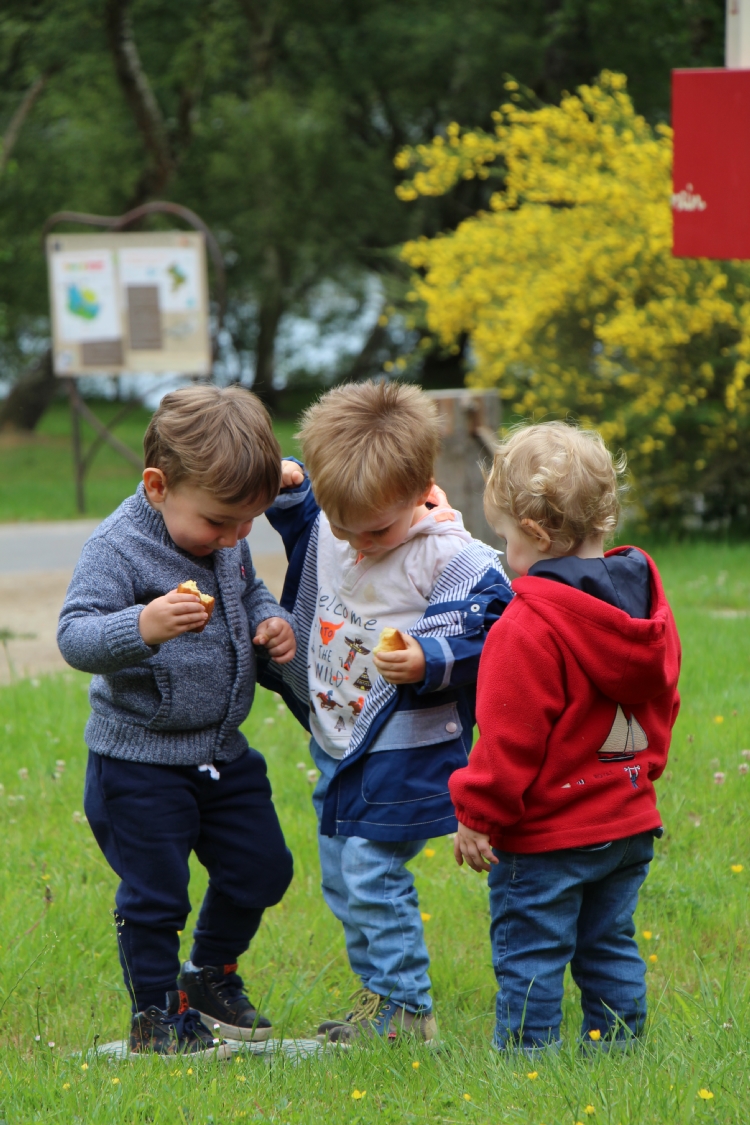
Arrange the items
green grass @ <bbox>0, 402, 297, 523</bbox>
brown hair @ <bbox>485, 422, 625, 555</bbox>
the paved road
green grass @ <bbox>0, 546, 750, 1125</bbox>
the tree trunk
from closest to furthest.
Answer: green grass @ <bbox>0, 546, 750, 1125</bbox> → brown hair @ <bbox>485, 422, 625, 555</bbox> → the paved road → green grass @ <bbox>0, 402, 297, 523</bbox> → the tree trunk

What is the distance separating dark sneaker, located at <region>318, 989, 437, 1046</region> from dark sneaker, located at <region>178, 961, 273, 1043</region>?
259 millimetres

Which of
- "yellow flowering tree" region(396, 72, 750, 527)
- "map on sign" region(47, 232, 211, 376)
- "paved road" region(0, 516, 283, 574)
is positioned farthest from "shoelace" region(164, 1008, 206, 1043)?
"map on sign" region(47, 232, 211, 376)

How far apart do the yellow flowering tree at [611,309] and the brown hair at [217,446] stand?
20.8ft

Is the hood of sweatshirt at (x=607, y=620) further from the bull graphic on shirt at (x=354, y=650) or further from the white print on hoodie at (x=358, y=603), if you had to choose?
the bull graphic on shirt at (x=354, y=650)

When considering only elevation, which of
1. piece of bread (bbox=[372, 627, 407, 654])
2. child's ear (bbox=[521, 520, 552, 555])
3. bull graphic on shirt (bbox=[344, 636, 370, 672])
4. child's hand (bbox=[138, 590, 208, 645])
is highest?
child's ear (bbox=[521, 520, 552, 555])

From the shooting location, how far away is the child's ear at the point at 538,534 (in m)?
2.29

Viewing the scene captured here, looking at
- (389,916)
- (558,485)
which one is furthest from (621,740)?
(389,916)

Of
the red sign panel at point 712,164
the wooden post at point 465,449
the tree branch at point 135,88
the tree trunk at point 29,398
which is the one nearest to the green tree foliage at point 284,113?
the tree branch at point 135,88

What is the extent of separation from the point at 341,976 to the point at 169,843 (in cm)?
86

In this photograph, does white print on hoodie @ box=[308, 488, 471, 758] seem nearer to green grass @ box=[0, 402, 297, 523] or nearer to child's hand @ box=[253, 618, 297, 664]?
child's hand @ box=[253, 618, 297, 664]

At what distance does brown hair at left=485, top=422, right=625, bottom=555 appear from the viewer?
2260mm

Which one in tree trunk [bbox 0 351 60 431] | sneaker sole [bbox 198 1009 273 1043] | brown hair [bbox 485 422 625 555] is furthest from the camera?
tree trunk [bbox 0 351 60 431]

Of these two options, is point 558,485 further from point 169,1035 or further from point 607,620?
point 169,1035

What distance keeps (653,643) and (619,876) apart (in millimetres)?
511
